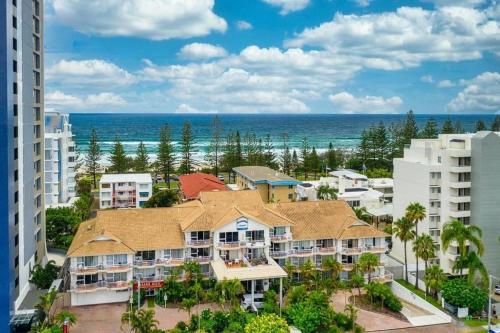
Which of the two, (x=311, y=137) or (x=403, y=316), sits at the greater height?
(x=311, y=137)

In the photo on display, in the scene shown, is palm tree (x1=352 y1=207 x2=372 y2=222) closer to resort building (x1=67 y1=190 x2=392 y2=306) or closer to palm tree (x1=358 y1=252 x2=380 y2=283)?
resort building (x1=67 y1=190 x2=392 y2=306)

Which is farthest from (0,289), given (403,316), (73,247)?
(403,316)

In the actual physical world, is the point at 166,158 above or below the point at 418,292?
above

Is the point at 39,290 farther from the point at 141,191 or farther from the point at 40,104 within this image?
the point at 141,191

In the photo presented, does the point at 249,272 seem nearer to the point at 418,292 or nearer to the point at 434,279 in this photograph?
the point at 434,279

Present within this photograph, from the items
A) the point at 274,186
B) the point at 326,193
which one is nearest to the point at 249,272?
the point at 326,193

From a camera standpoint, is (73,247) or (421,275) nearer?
(73,247)

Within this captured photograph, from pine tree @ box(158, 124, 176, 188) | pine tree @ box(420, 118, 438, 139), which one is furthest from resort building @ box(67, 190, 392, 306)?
→ pine tree @ box(420, 118, 438, 139)
